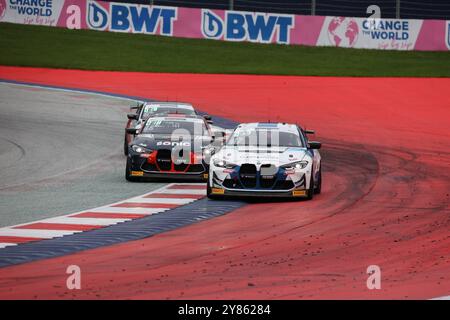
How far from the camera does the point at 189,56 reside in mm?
46375

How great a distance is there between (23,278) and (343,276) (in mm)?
3438

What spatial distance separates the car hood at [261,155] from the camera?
1944 centimetres

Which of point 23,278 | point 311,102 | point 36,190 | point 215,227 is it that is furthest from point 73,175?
point 311,102

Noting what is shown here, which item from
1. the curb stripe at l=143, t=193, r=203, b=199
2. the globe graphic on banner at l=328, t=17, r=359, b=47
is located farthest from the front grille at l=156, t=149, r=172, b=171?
the globe graphic on banner at l=328, t=17, r=359, b=47

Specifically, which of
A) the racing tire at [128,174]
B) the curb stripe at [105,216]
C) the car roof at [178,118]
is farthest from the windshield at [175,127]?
the curb stripe at [105,216]

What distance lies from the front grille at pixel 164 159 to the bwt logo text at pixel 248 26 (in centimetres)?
2681

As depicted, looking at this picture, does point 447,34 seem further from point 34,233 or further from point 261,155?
point 34,233

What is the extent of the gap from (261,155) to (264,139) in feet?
3.56

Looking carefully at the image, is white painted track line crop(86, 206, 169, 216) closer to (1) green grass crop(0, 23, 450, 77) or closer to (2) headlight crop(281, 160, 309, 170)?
(2) headlight crop(281, 160, 309, 170)

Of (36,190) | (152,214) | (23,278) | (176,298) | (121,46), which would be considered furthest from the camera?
(121,46)

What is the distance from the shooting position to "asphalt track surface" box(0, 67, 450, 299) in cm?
1244

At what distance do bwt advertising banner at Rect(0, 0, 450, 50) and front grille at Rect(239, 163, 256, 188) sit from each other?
29507mm

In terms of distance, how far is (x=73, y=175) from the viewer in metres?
22.8

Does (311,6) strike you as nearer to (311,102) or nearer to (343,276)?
(311,102)
